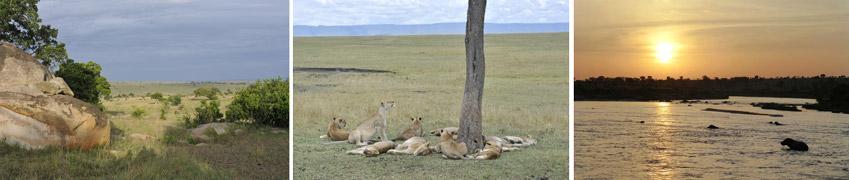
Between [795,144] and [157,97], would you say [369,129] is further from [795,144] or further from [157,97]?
[157,97]

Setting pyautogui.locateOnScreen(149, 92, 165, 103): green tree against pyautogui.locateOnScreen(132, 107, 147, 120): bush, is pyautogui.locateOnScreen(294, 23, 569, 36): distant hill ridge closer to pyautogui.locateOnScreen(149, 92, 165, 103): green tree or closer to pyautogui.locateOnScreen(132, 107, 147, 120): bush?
pyautogui.locateOnScreen(132, 107, 147, 120): bush

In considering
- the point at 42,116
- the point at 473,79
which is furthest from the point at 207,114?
the point at 473,79

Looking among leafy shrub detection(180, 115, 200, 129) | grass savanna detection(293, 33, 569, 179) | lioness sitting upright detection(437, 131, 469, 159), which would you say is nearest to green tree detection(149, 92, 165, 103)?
leafy shrub detection(180, 115, 200, 129)

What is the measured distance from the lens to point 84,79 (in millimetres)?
11625

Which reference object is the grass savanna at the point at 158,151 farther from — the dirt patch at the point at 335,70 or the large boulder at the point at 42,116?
the dirt patch at the point at 335,70

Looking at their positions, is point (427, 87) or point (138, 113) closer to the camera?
point (427, 87)

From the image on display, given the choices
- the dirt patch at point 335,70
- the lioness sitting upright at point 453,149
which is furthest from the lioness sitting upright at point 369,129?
the dirt patch at point 335,70

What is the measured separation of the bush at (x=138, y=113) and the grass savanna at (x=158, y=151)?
2 cm

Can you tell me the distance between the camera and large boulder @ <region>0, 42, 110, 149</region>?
9438 millimetres

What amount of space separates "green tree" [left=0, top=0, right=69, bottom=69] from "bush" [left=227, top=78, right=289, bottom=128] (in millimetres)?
2389

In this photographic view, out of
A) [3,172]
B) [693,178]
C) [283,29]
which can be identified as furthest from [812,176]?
[3,172]

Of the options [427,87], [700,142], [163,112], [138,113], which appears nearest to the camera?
[700,142]

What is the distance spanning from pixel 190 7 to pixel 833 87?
8.31m

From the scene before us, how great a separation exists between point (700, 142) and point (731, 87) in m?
0.74
